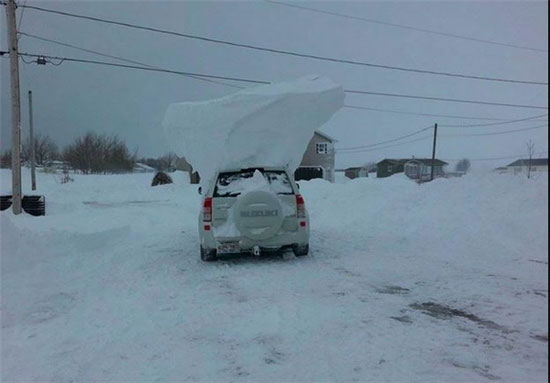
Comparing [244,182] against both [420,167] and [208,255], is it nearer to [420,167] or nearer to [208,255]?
[208,255]

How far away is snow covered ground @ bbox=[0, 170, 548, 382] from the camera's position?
3930mm

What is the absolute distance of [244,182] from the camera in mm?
8961

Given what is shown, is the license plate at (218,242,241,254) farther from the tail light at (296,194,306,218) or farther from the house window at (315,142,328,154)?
the house window at (315,142,328,154)

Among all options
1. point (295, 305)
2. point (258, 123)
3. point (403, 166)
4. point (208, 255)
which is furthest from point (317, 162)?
point (295, 305)

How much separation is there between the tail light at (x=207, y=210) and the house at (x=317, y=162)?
39518mm

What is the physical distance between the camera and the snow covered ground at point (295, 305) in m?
3.93

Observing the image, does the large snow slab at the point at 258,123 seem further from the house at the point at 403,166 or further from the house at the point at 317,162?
the house at the point at 403,166

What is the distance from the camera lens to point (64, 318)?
5.49 m

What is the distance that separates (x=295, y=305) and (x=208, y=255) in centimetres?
334

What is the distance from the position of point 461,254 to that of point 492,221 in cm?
238

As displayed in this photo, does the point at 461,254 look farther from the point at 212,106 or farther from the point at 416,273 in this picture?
the point at 212,106

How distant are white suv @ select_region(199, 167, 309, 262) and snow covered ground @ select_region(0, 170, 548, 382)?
41 centimetres

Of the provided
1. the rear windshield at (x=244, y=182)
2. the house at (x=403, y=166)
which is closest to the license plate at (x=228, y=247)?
the rear windshield at (x=244, y=182)

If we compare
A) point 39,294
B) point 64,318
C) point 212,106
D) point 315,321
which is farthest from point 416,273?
point 212,106
